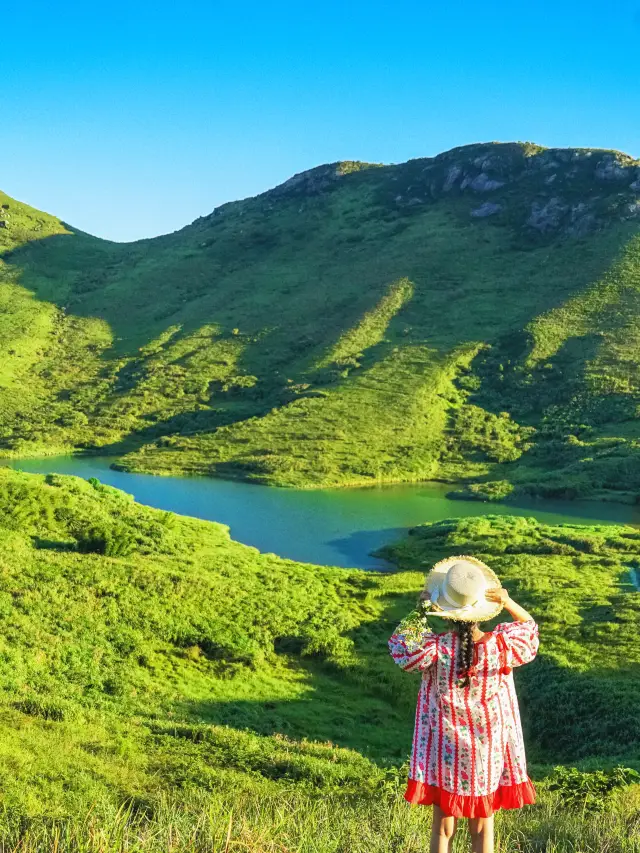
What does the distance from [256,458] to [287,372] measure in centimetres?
3690

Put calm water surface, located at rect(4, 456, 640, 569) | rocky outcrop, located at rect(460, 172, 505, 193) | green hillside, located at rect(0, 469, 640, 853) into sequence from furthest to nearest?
rocky outcrop, located at rect(460, 172, 505, 193) → calm water surface, located at rect(4, 456, 640, 569) → green hillside, located at rect(0, 469, 640, 853)

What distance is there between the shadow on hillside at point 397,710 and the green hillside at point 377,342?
51982 mm

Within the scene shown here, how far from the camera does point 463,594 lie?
5828 millimetres

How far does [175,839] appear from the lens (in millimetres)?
6387

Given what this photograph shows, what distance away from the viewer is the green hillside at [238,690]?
25.3ft

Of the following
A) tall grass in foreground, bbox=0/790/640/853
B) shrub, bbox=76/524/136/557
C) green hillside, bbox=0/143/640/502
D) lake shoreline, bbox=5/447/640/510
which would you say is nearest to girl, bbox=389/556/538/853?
tall grass in foreground, bbox=0/790/640/853

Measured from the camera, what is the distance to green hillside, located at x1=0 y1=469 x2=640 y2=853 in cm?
772

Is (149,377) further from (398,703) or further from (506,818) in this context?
(506,818)

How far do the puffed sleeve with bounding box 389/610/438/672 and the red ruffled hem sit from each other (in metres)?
1.04

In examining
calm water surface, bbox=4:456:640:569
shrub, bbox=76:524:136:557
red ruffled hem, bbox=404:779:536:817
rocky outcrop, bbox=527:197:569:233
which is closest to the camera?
red ruffled hem, bbox=404:779:536:817

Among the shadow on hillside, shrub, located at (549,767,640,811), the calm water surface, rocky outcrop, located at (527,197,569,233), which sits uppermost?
rocky outcrop, located at (527,197,569,233)

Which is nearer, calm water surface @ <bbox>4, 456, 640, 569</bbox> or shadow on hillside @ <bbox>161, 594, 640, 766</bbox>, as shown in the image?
shadow on hillside @ <bbox>161, 594, 640, 766</bbox>

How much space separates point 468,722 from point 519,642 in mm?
785

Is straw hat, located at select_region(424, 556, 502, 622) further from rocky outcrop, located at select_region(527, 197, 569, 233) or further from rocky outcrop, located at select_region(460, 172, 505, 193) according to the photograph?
rocky outcrop, located at select_region(460, 172, 505, 193)
